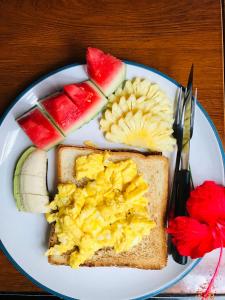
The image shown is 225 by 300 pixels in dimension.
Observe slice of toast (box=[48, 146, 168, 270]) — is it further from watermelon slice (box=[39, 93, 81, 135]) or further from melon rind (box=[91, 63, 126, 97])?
melon rind (box=[91, 63, 126, 97])

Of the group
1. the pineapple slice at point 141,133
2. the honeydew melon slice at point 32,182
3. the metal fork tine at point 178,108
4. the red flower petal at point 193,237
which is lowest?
the red flower petal at point 193,237

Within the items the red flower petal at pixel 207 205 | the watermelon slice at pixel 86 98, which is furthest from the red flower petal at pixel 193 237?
the watermelon slice at pixel 86 98

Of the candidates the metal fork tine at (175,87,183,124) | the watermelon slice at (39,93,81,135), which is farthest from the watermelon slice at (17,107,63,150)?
the metal fork tine at (175,87,183,124)

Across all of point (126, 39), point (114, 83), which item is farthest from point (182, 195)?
point (126, 39)

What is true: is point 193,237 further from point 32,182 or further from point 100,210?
point 32,182

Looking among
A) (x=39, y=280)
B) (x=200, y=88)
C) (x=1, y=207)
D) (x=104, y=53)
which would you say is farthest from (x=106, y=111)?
(x=39, y=280)

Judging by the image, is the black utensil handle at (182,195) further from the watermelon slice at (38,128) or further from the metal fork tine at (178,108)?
the watermelon slice at (38,128)
